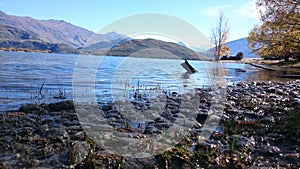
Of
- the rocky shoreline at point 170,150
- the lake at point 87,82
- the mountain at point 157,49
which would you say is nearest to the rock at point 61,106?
the rocky shoreline at point 170,150

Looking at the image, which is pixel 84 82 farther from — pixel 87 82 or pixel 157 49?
pixel 157 49

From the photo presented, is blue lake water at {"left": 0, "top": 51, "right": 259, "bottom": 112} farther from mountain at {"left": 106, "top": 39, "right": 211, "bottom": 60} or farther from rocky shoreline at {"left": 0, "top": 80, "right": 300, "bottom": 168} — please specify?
rocky shoreline at {"left": 0, "top": 80, "right": 300, "bottom": 168}

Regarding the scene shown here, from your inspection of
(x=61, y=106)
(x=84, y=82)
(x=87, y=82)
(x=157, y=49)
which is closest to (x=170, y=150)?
(x=157, y=49)

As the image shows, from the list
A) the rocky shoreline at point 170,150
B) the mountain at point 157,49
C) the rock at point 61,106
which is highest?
the mountain at point 157,49

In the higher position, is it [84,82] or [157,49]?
[157,49]

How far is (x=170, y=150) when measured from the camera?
523cm

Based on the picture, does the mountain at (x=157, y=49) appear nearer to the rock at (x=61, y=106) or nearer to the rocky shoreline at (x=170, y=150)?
the rocky shoreline at (x=170, y=150)

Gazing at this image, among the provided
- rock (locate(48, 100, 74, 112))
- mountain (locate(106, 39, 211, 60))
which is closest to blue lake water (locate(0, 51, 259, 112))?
mountain (locate(106, 39, 211, 60))

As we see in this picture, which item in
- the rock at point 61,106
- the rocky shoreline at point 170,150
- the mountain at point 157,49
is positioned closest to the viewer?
the rocky shoreline at point 170,150

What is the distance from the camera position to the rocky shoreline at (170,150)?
4.89m

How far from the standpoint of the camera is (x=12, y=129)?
276 inches

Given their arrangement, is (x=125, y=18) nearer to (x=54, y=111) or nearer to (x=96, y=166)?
(x=96, y=166)

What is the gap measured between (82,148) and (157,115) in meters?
4.00

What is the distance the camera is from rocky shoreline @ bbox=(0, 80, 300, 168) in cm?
489
